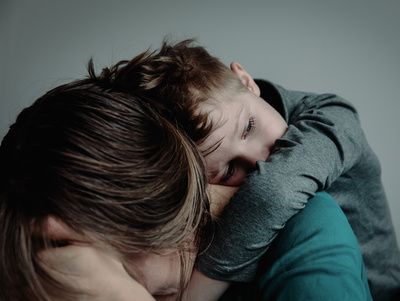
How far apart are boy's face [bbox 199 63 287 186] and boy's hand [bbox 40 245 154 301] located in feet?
1.07

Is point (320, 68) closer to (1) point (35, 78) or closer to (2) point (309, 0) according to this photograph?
(2) point (309, 0)

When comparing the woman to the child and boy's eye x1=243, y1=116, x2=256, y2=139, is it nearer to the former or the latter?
the child

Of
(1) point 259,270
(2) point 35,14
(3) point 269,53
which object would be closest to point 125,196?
(1) point 259,270

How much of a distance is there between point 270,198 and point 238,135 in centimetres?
21

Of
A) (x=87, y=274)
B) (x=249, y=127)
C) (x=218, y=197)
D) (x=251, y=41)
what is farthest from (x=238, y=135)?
(x=251, y=41)

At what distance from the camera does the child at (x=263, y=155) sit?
1.99ft

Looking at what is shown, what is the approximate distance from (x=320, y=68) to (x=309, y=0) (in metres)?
0.22

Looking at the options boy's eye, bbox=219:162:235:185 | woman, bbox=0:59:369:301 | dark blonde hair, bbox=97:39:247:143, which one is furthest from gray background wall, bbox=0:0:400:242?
woman, bbox=0:59:369:301

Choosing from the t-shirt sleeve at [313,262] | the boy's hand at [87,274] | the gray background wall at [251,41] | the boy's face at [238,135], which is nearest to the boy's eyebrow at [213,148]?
the boy's face at [238,135]

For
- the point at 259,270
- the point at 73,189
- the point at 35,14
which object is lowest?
the point at 259,270

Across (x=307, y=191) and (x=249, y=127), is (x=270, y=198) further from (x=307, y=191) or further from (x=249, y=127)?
(x=249, y=127)

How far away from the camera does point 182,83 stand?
2.43 feet

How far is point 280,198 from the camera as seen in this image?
584mm

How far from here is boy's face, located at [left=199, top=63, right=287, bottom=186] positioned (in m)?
0.73
